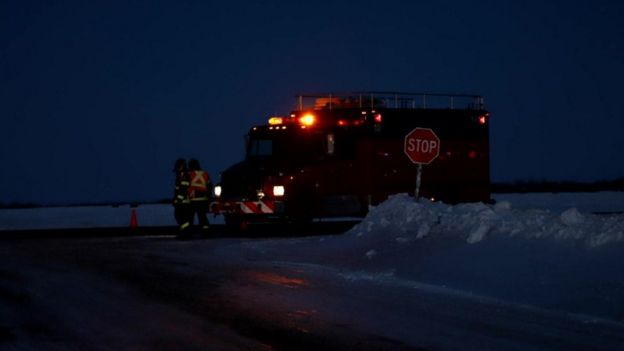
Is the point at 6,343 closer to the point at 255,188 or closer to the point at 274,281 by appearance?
the point at 274,281

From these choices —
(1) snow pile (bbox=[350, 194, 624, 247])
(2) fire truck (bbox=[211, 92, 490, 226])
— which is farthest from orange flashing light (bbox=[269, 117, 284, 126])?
(1) snow pile (bbox=[350, 194, 624, 247])

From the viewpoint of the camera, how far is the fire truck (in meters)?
26.8

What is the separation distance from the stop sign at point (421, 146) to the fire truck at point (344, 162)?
8249 millimetres

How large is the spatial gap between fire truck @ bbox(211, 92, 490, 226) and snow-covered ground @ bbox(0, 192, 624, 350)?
6197mm

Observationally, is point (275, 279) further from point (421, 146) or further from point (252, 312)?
point (421, 146)

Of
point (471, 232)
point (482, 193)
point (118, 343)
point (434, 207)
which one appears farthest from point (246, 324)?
point (482, 193)

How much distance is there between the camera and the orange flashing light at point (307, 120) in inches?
1078

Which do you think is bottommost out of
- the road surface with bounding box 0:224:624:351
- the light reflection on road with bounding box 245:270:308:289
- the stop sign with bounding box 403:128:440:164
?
the road surface with bounding box 0:224:624:351

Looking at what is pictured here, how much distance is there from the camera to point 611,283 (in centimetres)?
1153

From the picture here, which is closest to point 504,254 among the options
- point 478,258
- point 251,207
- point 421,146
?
point 478,258

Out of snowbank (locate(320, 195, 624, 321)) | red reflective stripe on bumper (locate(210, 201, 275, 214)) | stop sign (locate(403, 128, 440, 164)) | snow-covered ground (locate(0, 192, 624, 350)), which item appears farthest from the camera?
red reflective stripe on bumper (locate(210, 201, 275, 214))

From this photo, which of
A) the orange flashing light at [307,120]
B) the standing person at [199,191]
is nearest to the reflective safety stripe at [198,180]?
the standing person at [199,191]

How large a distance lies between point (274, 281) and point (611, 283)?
4.74 m

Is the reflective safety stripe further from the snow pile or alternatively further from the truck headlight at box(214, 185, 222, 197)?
the snow pile
